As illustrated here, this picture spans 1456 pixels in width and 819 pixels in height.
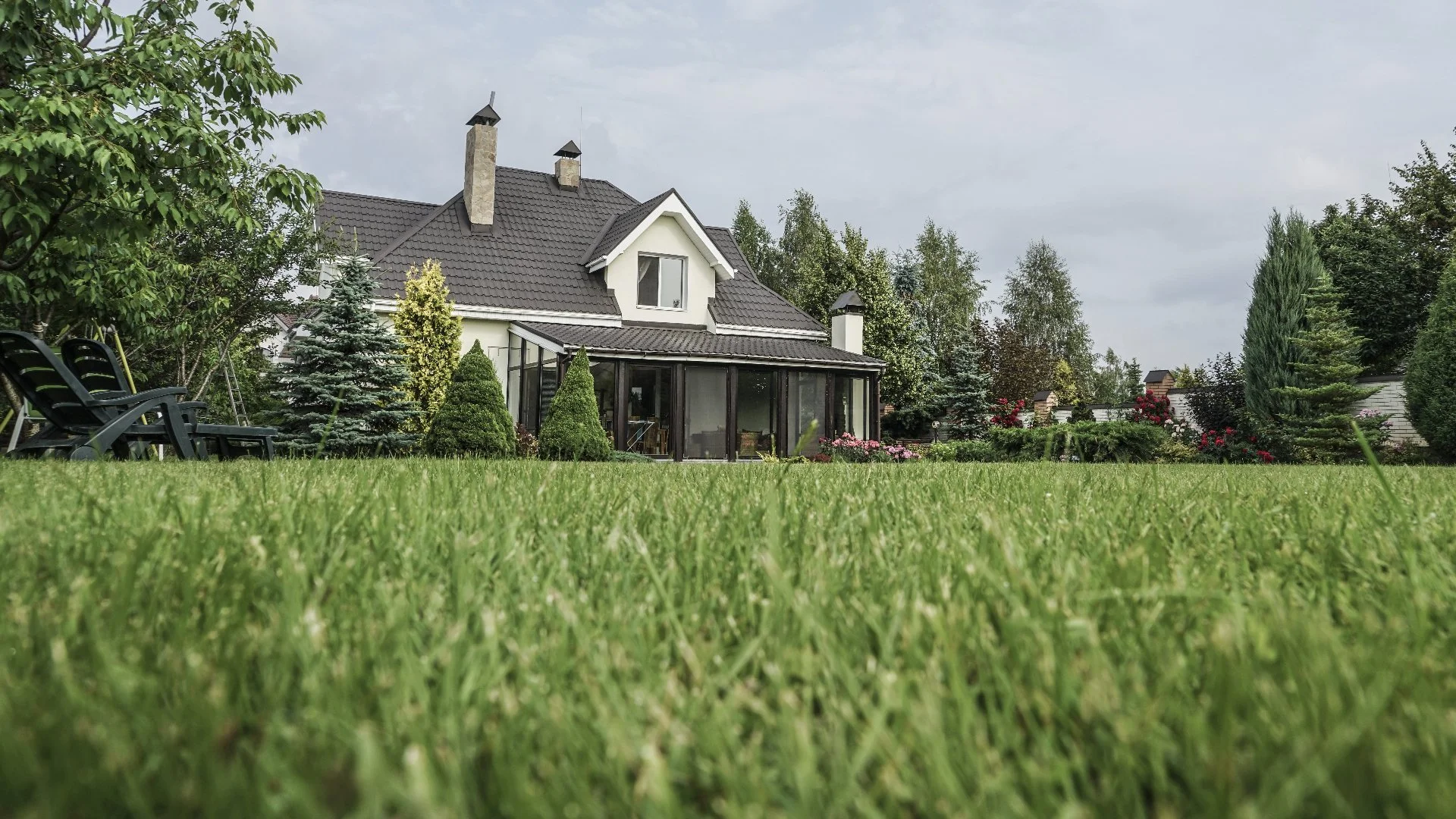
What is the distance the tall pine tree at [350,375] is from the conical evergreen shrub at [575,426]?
9.57 feet

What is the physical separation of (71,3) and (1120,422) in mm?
16279

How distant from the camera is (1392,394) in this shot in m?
21.9

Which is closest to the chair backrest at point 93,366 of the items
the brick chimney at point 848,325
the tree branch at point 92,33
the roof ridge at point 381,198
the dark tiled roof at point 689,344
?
the tree branch at point 92,33

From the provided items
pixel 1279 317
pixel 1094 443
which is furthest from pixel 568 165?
pixel 1279 317

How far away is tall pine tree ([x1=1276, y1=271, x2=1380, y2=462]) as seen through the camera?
1680 centimetres

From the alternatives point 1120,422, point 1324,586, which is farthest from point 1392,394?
point 1324,586

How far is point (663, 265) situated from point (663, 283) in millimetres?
461

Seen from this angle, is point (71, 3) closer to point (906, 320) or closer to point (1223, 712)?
point (1223, 712)

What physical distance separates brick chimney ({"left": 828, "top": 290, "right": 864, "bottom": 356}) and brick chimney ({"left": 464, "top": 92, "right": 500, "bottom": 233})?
9.32m

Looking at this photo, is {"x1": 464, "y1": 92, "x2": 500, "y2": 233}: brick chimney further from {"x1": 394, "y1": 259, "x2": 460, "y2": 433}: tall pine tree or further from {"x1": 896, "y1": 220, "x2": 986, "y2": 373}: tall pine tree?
{"x1": 896, "y1": 220, "x2": 986, "y2": 373}: tall pine tree

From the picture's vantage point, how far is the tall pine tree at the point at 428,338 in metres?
17.1

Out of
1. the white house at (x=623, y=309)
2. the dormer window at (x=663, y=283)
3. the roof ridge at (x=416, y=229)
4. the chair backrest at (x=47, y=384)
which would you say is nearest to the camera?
the chair backrest at (x=47, y=384)

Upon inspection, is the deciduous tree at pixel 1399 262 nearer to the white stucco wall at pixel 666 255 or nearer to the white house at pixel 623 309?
the white house at pixel 623 309

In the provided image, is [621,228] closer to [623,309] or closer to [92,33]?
[623,309]
